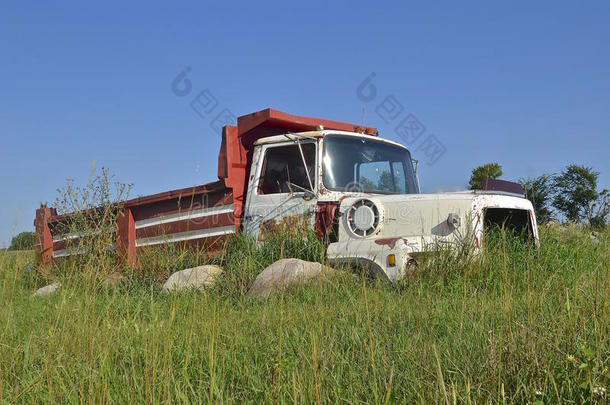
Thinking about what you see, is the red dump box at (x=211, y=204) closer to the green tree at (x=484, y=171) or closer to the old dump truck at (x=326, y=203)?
the old dump truck at (x=326, y=203)

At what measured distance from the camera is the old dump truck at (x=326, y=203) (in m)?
5.46

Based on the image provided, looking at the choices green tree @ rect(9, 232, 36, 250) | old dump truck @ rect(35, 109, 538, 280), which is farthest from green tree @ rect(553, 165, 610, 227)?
green tree @ rect(9, 232, 36, 250)

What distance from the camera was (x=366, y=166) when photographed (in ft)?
21.8

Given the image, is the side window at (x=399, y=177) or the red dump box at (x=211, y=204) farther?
the side window at (x=399, y=177)

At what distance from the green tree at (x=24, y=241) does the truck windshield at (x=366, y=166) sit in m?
4.76

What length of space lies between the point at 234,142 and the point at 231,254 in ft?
4.64

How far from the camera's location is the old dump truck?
5.46 meters

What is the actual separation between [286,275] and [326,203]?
3.73ft

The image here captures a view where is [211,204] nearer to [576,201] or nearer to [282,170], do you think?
[282,170]

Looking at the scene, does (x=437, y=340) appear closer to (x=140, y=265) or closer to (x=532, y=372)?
(x=532, y=372)

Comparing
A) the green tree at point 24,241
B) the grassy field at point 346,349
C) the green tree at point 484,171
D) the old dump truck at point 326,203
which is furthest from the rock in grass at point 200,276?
the green tree at point 484,171

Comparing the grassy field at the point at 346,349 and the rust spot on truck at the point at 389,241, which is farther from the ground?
the rust spot on truck at the point at 389,241

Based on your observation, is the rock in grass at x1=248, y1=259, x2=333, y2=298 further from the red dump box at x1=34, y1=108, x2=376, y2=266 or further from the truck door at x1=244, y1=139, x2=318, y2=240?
the red dump box at x1=34, y1=108, x2=376, y2=266

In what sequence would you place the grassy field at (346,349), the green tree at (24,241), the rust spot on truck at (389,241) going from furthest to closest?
the green tree at (24,241) < the rust spot on truck at (389,241) < the grassy field at (346,349)
